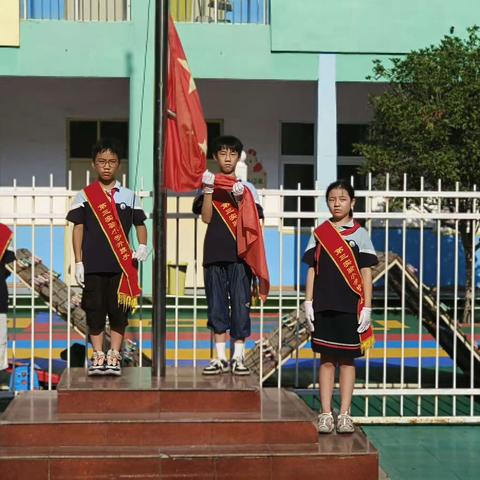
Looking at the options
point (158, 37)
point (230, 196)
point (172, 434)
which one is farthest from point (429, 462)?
point (158, 37)

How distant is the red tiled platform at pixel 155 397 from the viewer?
5273 millimetres

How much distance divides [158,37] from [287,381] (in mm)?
4084

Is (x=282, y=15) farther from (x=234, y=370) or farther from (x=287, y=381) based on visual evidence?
(x=234, y=370)

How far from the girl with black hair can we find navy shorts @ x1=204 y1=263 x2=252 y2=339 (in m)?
0.59

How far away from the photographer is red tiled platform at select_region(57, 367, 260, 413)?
5.27 meters

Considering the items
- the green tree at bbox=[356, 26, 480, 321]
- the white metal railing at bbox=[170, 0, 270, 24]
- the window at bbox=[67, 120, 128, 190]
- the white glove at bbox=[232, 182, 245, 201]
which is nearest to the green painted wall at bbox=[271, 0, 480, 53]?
the white metal railing at bbox=[170, 0, 270, 24]

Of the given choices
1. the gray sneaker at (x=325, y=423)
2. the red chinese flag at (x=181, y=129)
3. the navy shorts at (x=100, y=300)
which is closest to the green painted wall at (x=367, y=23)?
the red chinese flag at (x=181, y=129)

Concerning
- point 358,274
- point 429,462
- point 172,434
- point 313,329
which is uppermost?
point 358,274

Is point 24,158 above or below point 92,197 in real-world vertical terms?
above

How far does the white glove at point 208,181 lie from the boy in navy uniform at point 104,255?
56 centimetres

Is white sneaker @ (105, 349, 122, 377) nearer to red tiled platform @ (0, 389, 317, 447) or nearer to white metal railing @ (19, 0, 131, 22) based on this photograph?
red tiled platform @ (0, 389, 317, 447)

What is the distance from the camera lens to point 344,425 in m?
5.38

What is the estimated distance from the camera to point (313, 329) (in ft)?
18.0

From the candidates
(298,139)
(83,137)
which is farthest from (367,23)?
(83,137)
